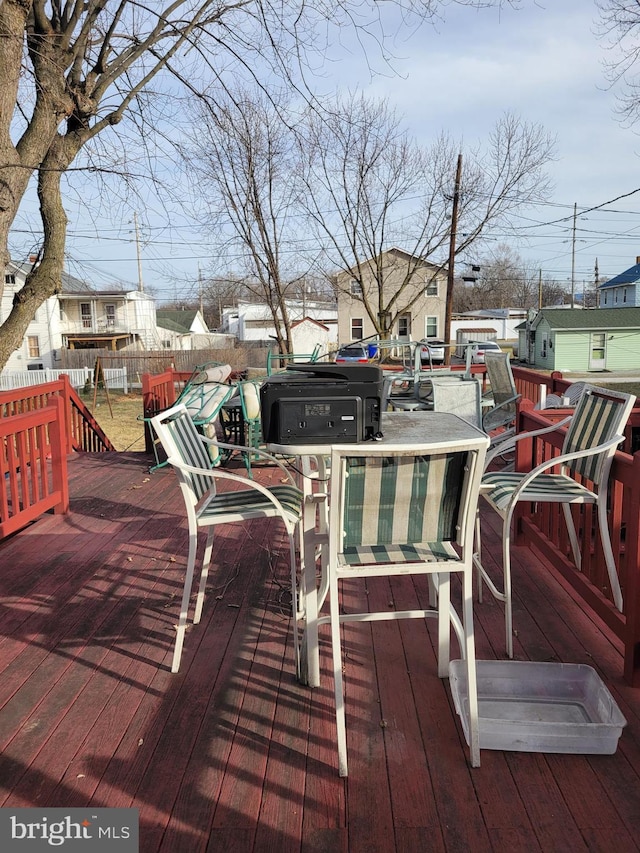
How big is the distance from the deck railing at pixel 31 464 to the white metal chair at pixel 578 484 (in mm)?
2653

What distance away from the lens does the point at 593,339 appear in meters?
28.2

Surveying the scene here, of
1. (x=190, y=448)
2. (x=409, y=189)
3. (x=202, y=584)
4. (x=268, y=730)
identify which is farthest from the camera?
(x=409, y=189)

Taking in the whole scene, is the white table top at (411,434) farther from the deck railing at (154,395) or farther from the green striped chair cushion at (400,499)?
the deck railing at (154,395)

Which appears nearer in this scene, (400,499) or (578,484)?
(400,499)

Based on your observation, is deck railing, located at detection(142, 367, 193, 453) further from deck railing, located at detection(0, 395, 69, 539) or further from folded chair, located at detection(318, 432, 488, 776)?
folded chair, located at detection(318, 432, 488, 776)

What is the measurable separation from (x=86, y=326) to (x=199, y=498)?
3053cm

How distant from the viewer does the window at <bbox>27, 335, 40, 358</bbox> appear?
93.6ft

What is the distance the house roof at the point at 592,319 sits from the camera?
27.8 metres

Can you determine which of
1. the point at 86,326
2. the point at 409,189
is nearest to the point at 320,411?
the point at 409,189

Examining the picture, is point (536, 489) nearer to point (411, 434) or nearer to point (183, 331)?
point (411, 434)

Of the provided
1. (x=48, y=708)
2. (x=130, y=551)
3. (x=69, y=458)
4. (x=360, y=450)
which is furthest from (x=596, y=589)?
(x=69, y=458)

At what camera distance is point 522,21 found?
4637mm

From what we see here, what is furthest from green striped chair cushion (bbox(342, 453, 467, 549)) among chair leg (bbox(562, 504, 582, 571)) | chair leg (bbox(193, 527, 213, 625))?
chair leg (bbox(562, 504, 582, 571))

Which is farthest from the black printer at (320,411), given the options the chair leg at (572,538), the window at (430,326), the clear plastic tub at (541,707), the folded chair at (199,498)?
the window at (430,326)
